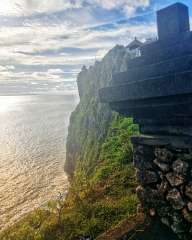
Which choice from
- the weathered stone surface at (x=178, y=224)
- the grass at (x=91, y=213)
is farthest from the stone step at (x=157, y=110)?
the grass at (x=91, y=213)

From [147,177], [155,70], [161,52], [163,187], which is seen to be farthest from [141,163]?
[161,52]

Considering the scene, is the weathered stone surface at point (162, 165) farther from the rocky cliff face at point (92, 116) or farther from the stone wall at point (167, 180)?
the rocky cliff face at point (92, 116)

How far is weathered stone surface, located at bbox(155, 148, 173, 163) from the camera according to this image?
4988 mm

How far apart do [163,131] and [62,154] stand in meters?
56.2

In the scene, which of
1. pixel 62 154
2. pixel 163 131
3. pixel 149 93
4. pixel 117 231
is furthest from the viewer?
pixel 62 154

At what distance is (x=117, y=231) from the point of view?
6.09 metres

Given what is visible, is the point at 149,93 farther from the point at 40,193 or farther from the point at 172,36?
the point at 40,193

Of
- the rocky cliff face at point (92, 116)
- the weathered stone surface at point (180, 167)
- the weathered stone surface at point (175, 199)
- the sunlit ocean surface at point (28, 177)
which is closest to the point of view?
the weathered stone surface at point (180, 167)

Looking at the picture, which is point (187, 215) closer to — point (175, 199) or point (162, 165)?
point (175, 199)

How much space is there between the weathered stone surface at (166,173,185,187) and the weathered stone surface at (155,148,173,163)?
0.83 ft

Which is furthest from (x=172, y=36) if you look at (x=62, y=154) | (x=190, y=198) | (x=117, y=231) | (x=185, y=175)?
(x=62, y=154)

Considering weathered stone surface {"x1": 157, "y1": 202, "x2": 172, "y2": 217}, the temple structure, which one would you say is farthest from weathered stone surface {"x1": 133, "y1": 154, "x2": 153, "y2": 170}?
weathered stone surface {"x1": 157, "y1": 202, "x2": 172, "y2": 217}

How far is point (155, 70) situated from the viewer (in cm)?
495

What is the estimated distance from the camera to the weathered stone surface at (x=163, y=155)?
499 centimetres
